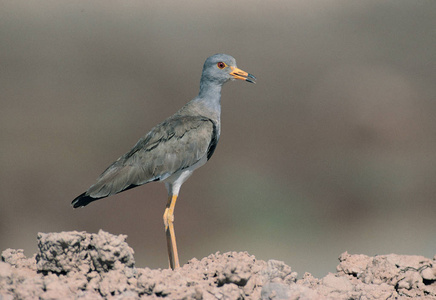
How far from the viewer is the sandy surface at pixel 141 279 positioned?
5.86 m

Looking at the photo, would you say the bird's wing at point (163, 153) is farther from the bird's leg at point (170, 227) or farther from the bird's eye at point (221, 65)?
the bird's eye at point (221, 65)

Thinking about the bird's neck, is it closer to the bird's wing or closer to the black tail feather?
the bird's wing

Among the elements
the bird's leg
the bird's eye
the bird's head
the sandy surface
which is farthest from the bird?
the sandy surface

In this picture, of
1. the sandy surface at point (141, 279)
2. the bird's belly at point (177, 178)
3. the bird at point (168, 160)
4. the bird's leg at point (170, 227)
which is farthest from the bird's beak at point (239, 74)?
the sandy surface at point (141, 279)

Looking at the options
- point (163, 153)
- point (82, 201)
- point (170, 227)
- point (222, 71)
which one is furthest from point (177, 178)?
point (222, 71)

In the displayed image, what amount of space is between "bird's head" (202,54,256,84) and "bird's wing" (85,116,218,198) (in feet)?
2.58

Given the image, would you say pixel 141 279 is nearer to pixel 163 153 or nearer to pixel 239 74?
pixel 163 153

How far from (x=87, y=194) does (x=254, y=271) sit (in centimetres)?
291

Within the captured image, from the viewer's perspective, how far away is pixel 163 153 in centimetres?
912

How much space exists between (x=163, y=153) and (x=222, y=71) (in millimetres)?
1653

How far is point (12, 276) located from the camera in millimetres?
5898

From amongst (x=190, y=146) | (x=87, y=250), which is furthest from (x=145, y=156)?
(x=87, y=250)

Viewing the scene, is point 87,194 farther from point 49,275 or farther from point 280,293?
point 280,293

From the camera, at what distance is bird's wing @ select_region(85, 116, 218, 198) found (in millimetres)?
8938
